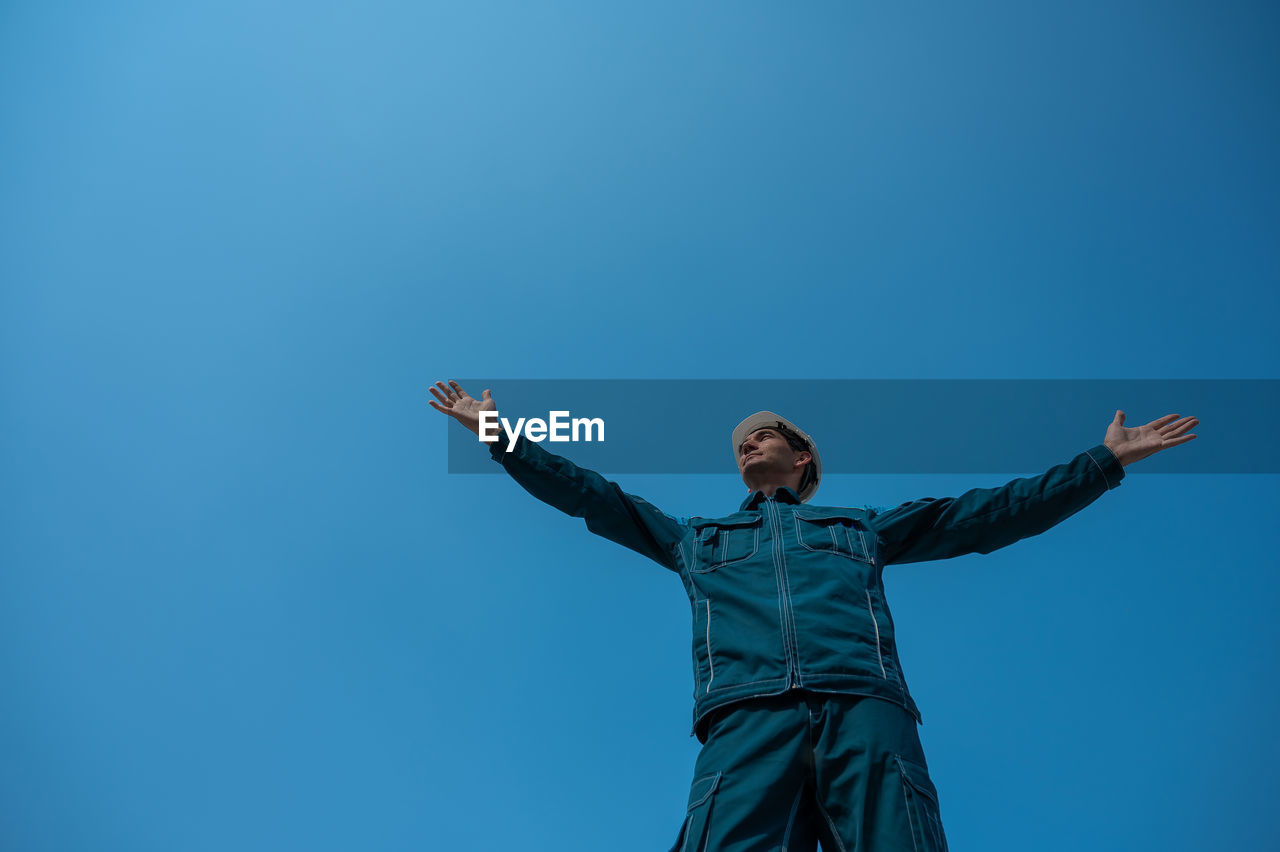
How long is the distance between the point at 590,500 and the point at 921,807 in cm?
190

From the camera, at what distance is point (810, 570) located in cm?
362

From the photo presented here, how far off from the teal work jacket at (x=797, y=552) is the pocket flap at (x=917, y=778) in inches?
9.0

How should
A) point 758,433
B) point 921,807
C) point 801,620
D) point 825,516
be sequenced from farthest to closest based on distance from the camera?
point 758,433
point 825,516
point 801,620
point 921,807

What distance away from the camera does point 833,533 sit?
3.86m

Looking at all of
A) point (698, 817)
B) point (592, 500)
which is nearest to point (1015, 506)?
point (592, 500)

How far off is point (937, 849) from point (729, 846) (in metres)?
0.67

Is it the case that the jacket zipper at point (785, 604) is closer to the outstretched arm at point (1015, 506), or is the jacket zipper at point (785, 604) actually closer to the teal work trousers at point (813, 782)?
the teal work trousers at point (813, 782)

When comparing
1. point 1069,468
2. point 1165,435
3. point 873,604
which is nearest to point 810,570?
point 873,604

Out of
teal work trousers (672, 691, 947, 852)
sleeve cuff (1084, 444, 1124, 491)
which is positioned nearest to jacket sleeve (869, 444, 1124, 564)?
sleeve cuff (1084, 444, 1124, 491)

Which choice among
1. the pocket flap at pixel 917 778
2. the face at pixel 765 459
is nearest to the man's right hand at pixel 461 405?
the face at pixel 765 459

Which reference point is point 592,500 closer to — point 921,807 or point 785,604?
point 785,604

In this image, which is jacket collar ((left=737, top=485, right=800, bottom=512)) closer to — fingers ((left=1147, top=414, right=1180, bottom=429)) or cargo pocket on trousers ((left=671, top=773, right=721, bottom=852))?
cargo pocket on trousers ((left=671, top=773, right=721, bottom=852))

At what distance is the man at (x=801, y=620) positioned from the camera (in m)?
3.03

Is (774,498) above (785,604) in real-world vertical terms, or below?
above
